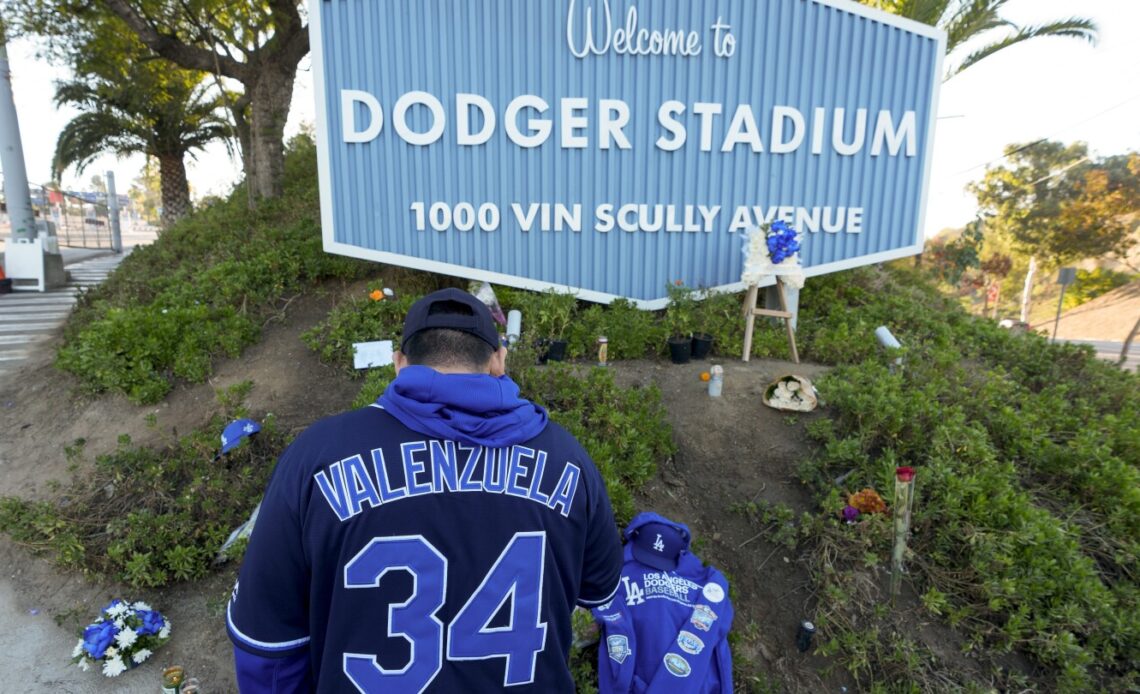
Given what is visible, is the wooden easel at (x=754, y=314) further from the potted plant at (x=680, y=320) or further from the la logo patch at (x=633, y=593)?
the la logo patch at (x=633, y=593)

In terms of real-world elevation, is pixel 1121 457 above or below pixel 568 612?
below

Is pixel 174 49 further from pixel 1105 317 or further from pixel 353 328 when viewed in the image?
pixel 1105 317

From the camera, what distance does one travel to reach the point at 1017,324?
8.70 m

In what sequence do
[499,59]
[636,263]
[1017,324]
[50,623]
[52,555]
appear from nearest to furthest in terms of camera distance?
1. [50,623]
2. [52,555]
3. [499,59]
4. [636,263]
5. [1017,324]

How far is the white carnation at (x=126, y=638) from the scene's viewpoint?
9.78 ft

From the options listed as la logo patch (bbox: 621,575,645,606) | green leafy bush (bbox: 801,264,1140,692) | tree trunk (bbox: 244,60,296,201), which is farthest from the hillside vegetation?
tree trunk (bbox: 244,60,296,201)

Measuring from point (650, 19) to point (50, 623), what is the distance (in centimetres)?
660

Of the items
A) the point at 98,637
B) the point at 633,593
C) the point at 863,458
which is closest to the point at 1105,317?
→ the point at 863,458

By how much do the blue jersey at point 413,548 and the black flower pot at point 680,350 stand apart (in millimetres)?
4218

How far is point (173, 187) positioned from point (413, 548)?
17.4 meters

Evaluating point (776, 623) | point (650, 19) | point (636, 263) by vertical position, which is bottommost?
point (776, 623)

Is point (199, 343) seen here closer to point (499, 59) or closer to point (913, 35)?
point (499, 59)

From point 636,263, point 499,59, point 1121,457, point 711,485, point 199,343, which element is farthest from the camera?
point 636,263

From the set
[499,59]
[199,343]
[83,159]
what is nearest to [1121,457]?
[499,59]
